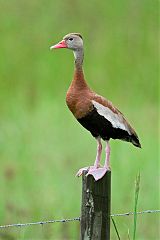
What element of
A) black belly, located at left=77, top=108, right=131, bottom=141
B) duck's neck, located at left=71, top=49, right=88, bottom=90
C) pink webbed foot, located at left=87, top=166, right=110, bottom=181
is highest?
duck's neck, located at left=71, top=49, right=88, bottom=90

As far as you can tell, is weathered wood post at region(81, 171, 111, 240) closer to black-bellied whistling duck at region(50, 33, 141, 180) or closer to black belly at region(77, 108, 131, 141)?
black-bellied whistling duck at region(50, 33, 141, 180)

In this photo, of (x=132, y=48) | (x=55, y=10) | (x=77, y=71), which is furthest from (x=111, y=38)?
(x=77, y=71)

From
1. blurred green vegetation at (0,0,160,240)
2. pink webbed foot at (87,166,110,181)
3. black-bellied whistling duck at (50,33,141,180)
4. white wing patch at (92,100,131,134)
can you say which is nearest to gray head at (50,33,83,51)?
black-bellied whistling duck at (50,33,141,180)

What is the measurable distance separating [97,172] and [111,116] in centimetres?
24

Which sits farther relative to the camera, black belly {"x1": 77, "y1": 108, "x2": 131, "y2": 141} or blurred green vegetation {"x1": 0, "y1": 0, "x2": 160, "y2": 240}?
blurred green vegetation {"x1": 0, "y1": 0, "x2": 160, "y2": 240}

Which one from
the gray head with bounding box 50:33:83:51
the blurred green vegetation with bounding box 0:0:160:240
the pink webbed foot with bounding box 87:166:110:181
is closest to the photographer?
the pink webbed foot with bounding box 87:166:110:181

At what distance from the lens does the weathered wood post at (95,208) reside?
3146 mm

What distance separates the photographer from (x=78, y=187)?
19.7 feet

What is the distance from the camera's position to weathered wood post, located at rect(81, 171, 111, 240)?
315 cm

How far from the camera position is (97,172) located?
313cm

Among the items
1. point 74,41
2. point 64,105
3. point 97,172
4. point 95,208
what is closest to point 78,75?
point 74,41

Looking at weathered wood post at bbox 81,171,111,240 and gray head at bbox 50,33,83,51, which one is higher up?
gray head at bbox 50,33,83,51

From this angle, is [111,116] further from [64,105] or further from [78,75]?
[64,105]

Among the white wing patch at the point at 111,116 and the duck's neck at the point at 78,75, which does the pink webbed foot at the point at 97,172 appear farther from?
the duck's neck at the point at 78,75
